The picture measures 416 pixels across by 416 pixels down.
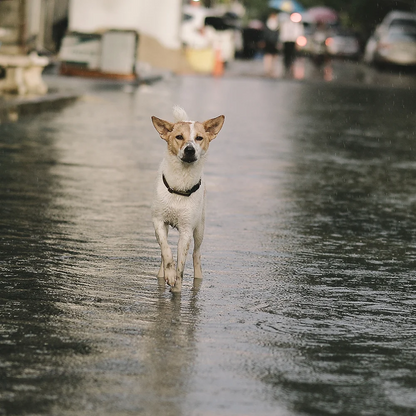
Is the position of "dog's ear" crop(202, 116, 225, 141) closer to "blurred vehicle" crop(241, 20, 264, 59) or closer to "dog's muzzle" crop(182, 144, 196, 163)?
"dog's muzzle" crop(182, 144, 196, 163)

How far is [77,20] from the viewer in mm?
36938

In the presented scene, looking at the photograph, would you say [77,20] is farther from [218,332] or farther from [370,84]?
[218,332]

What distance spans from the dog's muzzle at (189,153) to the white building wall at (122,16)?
92.6 ft

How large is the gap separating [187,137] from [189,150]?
0.14 meters

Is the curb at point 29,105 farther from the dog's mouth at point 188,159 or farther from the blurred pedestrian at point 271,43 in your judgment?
the blurred pedestrian at point 271,43

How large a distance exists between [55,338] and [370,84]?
3390cm

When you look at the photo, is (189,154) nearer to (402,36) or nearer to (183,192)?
(183,192)

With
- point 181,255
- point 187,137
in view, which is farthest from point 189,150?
point 181,255

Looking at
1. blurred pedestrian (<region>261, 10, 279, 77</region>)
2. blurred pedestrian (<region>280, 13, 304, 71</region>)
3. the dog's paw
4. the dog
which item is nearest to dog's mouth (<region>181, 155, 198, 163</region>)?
the dog

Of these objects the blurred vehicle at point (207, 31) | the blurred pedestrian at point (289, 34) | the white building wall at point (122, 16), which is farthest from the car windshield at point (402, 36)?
the white building wall at point (122, 16)

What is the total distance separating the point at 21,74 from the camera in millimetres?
23188

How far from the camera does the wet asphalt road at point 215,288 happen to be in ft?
18.3

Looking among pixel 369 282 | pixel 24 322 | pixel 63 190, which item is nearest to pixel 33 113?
pixel 63 190

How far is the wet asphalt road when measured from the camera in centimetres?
558
